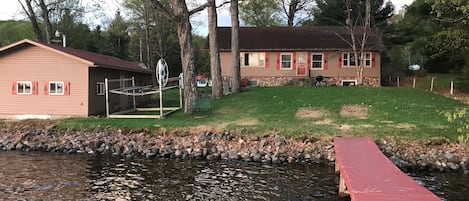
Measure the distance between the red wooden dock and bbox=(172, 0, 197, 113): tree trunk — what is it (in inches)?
391

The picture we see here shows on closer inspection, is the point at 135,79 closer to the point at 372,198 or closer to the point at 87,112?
the point at 87,112

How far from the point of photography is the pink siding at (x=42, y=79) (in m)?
20.2

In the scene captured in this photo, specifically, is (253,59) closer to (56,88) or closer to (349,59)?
(349,59)

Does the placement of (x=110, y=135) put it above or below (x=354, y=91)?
below

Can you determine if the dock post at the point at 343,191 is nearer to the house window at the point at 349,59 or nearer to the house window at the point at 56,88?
the house window at the point at 56,88

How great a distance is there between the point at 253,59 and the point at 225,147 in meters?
19.5

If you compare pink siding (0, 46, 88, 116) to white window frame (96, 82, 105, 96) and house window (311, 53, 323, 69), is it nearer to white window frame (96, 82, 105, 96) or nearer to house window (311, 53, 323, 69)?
white window frame (96, 82, 105, 96)

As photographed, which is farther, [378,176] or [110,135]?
[110,135]

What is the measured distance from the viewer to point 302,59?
109 feet

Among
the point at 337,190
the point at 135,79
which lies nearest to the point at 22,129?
the point at 135,79

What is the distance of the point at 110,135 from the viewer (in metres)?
16.7

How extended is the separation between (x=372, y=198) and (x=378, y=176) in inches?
69.5

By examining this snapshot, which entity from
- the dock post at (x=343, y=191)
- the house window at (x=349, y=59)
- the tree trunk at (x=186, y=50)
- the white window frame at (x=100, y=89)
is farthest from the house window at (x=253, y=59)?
the dock post at (x=343, y=191)

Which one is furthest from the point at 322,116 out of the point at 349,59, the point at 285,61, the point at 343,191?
the point at 349,59
